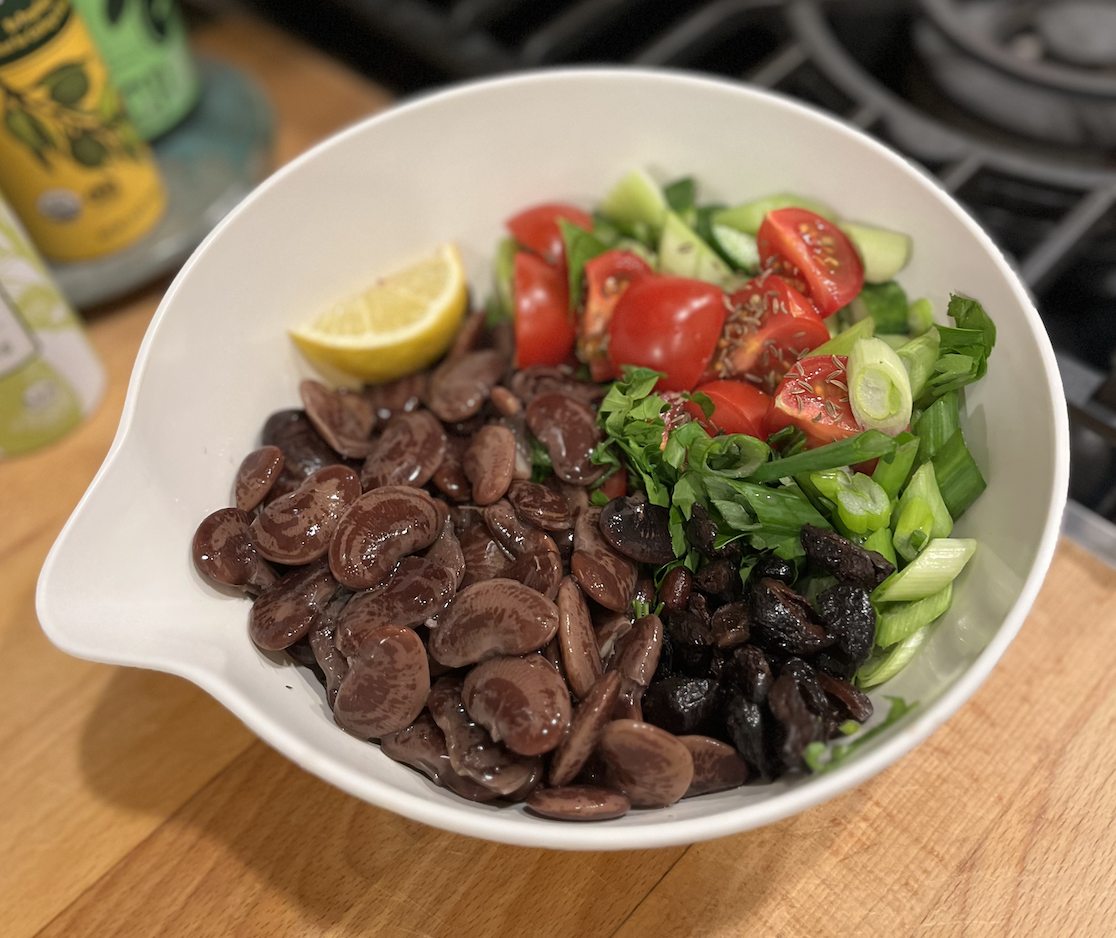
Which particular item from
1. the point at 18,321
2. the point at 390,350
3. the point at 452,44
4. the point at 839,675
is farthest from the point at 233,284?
the point at 452,44

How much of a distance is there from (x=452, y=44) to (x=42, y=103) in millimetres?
777

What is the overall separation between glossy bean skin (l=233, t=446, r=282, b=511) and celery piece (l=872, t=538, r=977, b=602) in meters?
0.70

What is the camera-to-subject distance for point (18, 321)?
1.29m

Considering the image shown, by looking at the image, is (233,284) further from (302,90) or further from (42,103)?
(302,90)

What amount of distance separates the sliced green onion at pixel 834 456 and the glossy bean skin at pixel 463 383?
0.40 m

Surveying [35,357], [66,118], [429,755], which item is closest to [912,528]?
[429,755]

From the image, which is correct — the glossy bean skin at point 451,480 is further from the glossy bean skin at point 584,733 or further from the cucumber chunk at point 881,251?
the cucumber chunk at point 881,251

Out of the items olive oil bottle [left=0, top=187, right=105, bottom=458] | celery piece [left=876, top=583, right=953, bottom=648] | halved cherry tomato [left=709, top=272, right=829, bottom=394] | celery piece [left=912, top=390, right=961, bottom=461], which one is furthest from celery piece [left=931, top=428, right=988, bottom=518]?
olive oil bottle [left=0, top=187, right=105, bottom=458]

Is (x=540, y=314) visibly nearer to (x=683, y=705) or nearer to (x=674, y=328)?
(x=674, y=328)

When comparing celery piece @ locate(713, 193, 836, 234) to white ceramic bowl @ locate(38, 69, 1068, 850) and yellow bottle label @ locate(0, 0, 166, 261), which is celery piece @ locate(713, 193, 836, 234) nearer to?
white ceramic bowl @ locate(38, 69, 1068, 850)

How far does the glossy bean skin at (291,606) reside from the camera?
0.93 metres

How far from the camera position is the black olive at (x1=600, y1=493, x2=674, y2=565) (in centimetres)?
99

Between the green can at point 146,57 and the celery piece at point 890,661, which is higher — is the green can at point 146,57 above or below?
above

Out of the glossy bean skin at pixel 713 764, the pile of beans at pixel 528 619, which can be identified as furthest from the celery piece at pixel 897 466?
the glossy bean skin at pixel 713 764
